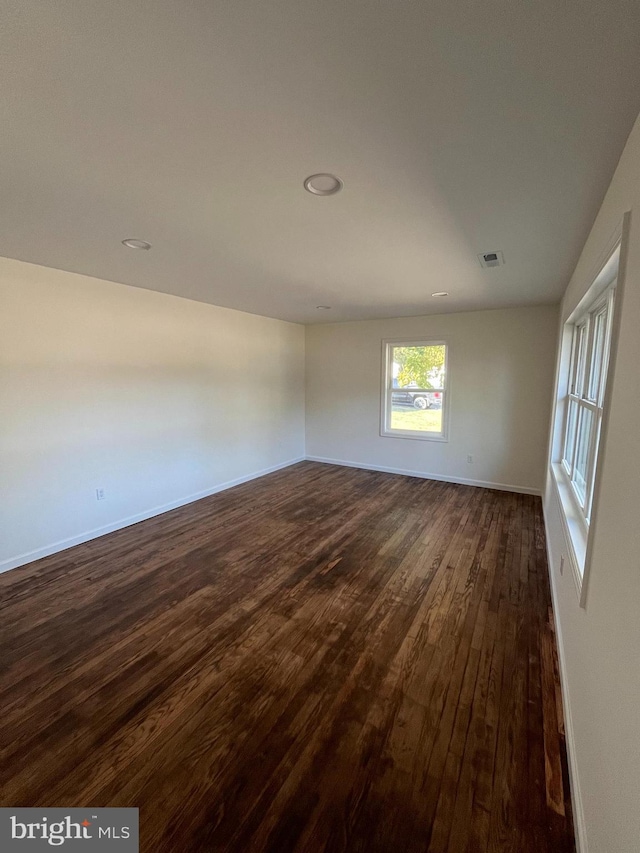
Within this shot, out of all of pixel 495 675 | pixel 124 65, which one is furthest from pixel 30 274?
pixel 495 675

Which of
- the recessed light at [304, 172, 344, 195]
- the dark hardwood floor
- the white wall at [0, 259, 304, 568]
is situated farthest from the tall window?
the white wall at [0, 259, 304, 568]

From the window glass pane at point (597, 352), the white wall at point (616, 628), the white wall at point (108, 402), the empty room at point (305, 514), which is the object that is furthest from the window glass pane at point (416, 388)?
the white wall at point (616, 628)

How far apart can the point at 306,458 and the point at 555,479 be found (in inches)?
165

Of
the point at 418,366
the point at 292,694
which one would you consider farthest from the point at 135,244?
the point at 418,366

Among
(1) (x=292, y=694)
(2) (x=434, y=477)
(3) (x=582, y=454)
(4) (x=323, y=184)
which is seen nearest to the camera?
(4) (x=323, y=184)

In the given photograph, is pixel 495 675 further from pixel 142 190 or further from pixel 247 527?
pixel 142 190

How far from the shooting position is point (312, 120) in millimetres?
1194

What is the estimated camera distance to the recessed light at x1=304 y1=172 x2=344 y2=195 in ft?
5.06

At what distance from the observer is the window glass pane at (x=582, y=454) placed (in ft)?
7.77

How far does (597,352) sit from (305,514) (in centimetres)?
305

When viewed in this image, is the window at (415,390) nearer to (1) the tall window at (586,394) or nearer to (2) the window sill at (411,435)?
(2) the window sill at (411,435)

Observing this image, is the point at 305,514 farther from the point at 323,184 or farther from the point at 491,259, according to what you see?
the point at 323,184

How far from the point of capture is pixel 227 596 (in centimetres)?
249

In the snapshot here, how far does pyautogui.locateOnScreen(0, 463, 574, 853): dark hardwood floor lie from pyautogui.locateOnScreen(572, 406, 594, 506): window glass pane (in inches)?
31.3
